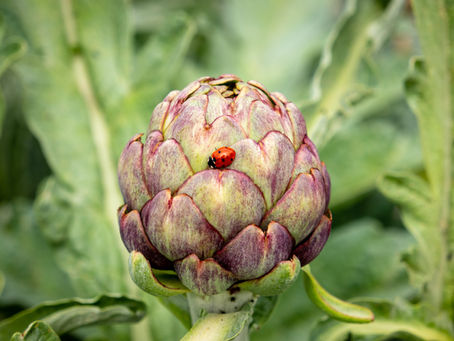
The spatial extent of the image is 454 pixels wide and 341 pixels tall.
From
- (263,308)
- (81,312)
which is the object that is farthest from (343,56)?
(81,312)

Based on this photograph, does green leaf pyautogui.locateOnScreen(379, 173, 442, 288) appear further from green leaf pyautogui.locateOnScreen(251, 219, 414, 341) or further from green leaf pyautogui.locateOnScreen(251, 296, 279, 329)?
green leaf pyautogui.locateOnScreen(251, 296, 279, 329)

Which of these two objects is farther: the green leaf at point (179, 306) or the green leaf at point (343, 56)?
the green leaf at point (343, 56)

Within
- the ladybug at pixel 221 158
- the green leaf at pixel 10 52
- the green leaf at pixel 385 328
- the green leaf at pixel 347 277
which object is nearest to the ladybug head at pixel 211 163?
the ladybug at pixel 221 158

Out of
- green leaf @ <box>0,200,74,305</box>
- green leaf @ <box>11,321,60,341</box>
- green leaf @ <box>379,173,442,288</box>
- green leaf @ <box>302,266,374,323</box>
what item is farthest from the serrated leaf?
green leaf @ <box>0,200,74,305</box>

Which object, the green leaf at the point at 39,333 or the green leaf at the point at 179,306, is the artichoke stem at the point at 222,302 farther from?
the green leaf at the point at 39,333

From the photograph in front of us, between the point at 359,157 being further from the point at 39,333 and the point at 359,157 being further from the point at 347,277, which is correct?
the point at 39,333
